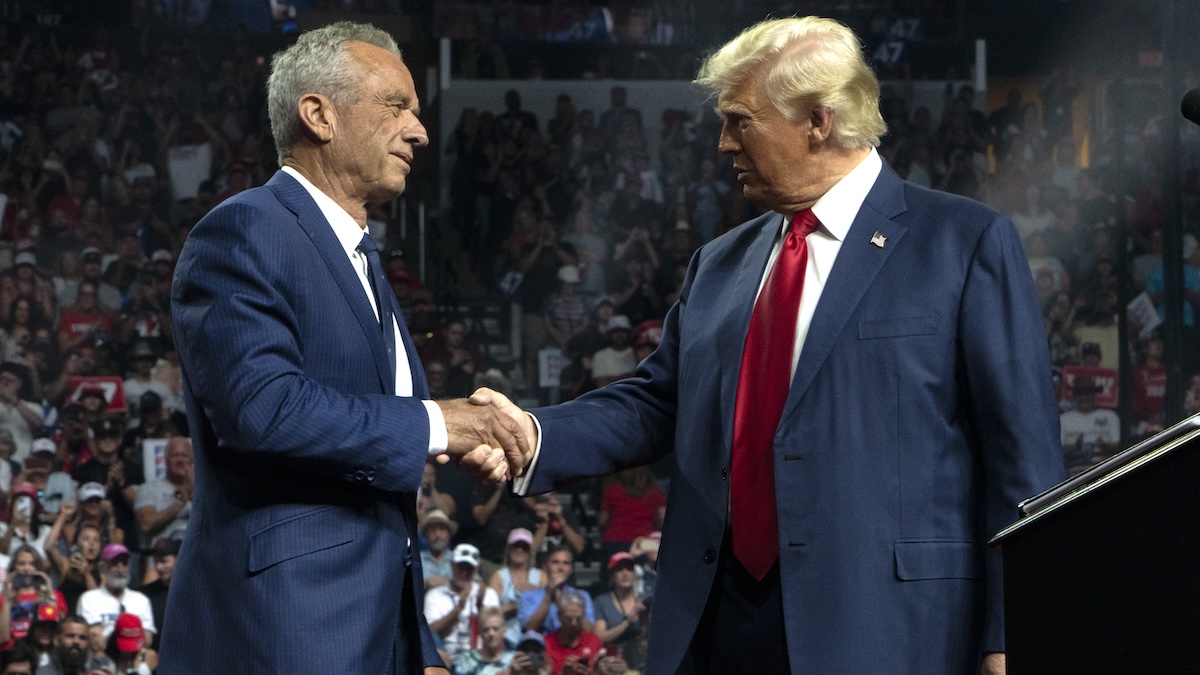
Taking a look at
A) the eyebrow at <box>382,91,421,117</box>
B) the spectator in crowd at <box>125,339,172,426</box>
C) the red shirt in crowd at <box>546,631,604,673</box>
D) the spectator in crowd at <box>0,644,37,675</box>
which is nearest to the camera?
the eyebrow at <box>382,91,421,117</box>

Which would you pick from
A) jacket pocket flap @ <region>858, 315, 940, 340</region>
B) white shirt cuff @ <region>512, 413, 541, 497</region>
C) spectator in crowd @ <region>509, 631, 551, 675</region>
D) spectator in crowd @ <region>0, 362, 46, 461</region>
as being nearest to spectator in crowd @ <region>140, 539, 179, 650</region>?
spectator in crowd @ <region>0, 362, 46, 461</region>

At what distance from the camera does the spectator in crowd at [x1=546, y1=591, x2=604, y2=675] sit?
5.94 meters

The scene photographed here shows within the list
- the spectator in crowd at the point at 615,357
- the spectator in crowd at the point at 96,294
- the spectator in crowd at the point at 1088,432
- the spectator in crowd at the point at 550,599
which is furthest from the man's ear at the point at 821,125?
the spectator in crowd at the point at 96,294

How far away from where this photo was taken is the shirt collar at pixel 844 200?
7.35 ft

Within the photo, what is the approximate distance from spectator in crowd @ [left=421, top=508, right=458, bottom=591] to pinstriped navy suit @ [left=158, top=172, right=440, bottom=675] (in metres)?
4.09

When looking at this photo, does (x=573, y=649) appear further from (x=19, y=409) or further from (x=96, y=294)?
(x=96, y=294)

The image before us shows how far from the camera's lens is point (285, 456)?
1934 mm

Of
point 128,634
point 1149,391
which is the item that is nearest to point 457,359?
point 128,634

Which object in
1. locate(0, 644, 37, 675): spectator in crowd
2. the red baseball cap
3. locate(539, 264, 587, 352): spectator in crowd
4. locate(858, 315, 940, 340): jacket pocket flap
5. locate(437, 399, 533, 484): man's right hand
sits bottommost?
locate(0, 644, 37, 675): spectator in crowd

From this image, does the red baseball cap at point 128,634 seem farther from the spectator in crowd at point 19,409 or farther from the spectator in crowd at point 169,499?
the spectator in crowd at point 19,409

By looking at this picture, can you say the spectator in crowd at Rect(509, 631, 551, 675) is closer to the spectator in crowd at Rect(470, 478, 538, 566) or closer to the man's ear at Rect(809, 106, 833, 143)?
the spectator in crowd at Rect(470, 478, 538, 566)

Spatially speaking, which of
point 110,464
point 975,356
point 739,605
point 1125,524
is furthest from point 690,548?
point 110,464

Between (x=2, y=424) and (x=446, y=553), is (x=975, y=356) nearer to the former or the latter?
(x=446, y=553)

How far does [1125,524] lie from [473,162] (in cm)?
809
